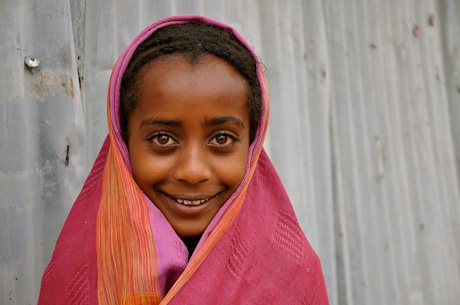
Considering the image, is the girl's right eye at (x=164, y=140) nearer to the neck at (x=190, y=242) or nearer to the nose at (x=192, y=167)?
the nose at (x=192, y=167)

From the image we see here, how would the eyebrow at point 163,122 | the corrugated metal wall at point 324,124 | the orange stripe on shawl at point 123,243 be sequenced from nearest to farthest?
the orange stripe on shawl at point 123,243 → the eyebrow at point 163,122 → the corrugated metal wall at point 324,124

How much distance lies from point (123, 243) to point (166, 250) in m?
0.11

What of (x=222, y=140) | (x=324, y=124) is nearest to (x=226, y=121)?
(x=222, y=140)

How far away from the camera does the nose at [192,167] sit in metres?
1.43

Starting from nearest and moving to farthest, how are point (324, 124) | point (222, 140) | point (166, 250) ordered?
point (166, 250) → point (222, 140) → point (324, 124)

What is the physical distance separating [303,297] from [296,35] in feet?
5.15

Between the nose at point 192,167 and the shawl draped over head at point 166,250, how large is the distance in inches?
4.9

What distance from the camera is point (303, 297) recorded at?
5.63ft

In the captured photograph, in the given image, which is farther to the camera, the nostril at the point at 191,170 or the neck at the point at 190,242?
the neck at the point at 190,242

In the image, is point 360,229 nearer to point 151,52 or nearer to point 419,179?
point 419,179

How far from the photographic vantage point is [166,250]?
1.42 meters

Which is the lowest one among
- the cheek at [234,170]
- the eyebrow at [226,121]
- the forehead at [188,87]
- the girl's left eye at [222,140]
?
the cheek at [234,170]

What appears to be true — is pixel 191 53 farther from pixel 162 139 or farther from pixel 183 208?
pixel 183 208

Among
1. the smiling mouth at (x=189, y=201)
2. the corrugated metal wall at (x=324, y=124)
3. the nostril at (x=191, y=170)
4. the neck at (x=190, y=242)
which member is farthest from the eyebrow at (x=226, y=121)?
the corrugated metal wall at (x=324, y=124)
